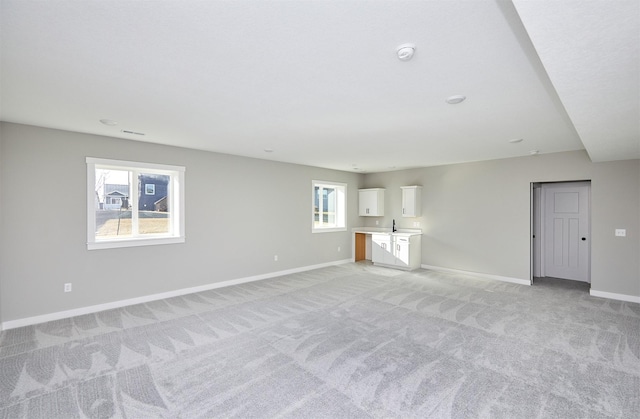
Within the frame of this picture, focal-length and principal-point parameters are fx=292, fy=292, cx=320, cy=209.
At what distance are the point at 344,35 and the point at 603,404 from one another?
10.9ft

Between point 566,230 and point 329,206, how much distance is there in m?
5.29

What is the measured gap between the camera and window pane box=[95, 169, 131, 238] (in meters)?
4.39

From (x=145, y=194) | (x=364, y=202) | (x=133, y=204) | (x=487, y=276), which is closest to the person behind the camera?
(x=133, y=204)

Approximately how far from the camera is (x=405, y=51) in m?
1.95

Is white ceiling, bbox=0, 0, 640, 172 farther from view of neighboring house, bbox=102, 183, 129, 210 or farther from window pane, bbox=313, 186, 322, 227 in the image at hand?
window pane, bbox=313, 186, 322, 227

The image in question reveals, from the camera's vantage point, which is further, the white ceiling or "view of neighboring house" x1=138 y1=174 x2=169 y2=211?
"view of neighboring house" x1=138 y1=174 x2=169 y2=211

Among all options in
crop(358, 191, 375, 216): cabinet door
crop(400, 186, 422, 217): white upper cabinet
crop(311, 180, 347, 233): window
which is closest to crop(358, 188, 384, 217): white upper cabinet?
crop(358, 191, 375, 216): cabinet door

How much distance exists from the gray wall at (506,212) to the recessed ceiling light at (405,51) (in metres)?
5.11

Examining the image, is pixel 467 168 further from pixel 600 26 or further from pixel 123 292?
pixel 123 292

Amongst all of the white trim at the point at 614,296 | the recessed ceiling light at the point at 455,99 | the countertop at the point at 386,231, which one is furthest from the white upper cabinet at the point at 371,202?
the recessed ceiling light at the point at 455,99

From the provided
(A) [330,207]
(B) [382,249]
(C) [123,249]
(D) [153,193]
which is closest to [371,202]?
(A) [330,207]

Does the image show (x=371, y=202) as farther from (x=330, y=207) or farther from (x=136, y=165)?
(x=136, y=165)

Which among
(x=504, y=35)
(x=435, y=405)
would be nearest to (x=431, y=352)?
(x=435, y=405)

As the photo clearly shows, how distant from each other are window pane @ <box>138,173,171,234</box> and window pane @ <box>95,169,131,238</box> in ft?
0.61
